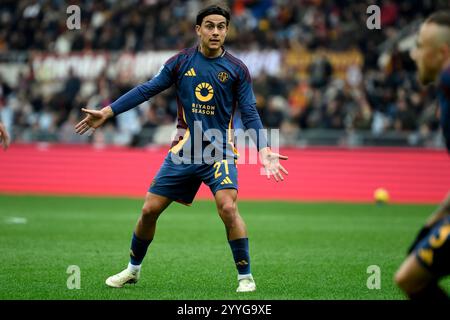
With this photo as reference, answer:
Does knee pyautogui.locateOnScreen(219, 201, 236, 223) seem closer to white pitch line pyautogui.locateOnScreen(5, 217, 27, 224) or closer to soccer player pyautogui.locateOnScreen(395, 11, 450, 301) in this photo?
soccer player pyautogui.locateOnScreen(395, 11, 450, 301)

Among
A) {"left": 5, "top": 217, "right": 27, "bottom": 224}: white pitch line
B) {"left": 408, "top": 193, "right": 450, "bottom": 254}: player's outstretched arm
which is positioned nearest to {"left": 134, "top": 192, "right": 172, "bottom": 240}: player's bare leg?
{"left": 408, "top": 193, "right": 450, "bottom": 254}: player's outstretched arm

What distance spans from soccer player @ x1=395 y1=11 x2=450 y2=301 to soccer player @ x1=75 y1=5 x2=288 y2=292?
2777 millimetres

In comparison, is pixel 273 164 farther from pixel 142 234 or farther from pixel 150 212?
pixel 142 234

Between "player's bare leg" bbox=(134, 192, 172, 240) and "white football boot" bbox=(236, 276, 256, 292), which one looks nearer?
"white football boot" bbox=(236, 276, 256, 292)

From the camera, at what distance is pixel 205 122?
26.9 feet

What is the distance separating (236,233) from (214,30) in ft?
6.22

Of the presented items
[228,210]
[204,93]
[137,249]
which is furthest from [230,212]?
[204,93]

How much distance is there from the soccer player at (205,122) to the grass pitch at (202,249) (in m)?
0.62

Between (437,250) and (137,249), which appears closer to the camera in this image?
(437,250)

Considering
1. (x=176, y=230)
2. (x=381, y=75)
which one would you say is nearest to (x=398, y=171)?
(x=381, y=75)

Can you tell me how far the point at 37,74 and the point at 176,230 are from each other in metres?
15.3

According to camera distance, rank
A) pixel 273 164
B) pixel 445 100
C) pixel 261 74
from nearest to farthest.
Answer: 1. pixel 445 100
2. pixel 273 164
3. pixel 261 74

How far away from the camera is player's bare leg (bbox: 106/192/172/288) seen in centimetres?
817

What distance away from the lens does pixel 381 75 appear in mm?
23156
